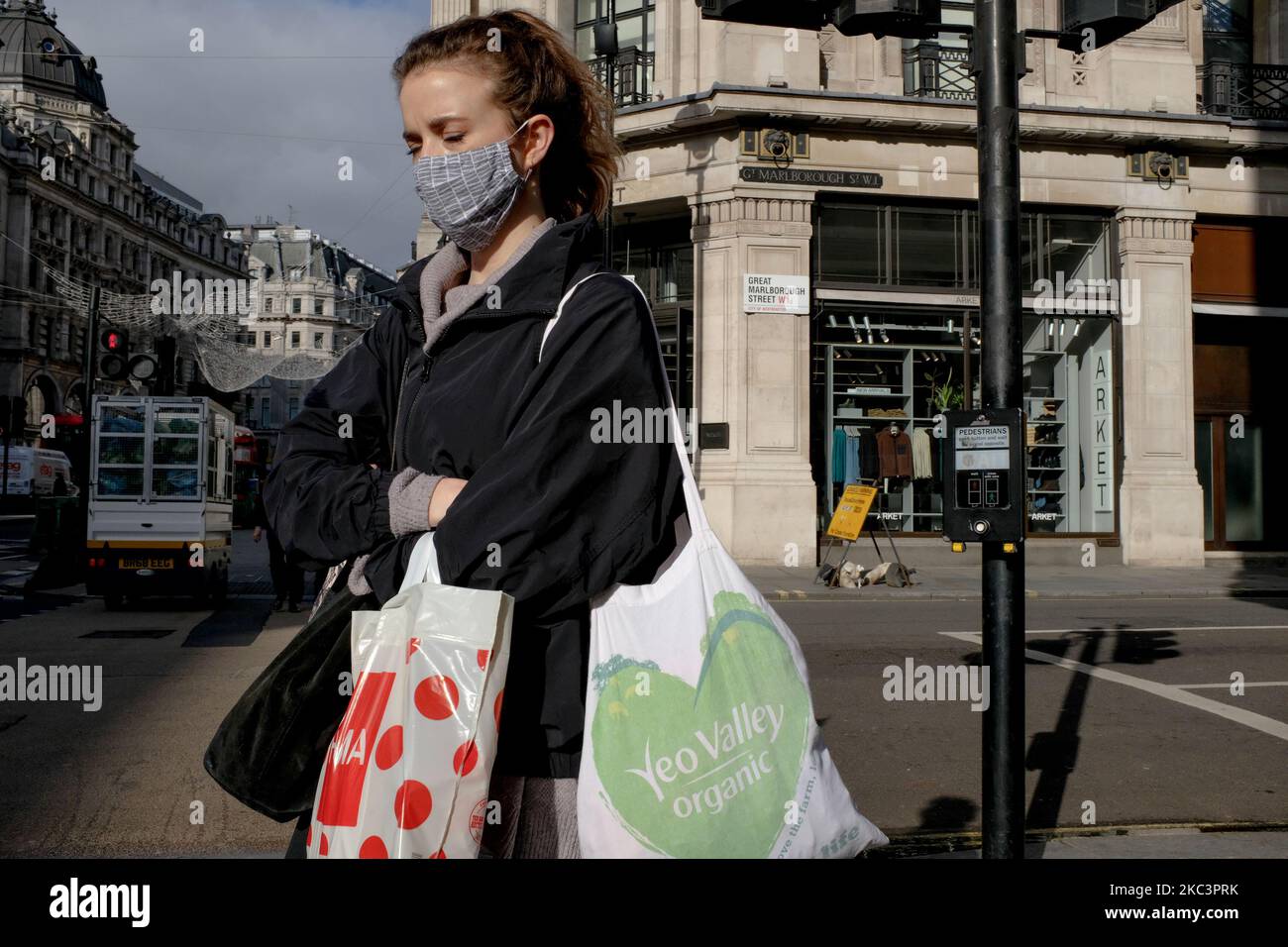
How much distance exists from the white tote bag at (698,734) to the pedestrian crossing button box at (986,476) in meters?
2.00

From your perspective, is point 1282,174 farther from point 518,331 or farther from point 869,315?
point 518,331

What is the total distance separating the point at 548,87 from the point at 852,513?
14.5 metres

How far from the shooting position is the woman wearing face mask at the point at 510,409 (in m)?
1.61

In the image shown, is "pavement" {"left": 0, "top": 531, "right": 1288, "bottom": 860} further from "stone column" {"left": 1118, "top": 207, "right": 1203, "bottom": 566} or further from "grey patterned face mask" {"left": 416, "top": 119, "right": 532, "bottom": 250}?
"stone column" {"left": 1118, "top": 207, "right": 1203, "bottom": 566}

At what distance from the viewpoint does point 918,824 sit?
468cm

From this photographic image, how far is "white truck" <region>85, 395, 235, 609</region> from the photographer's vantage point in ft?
44.8

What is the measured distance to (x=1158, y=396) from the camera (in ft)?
66.1

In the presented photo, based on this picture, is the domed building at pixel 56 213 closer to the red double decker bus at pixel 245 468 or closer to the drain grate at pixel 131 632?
the red double decker bus at pixel 245 468

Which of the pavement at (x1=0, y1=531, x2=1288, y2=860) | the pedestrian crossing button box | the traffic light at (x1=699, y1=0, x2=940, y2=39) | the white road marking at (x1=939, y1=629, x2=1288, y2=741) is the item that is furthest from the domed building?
the pedestrian crossing button box

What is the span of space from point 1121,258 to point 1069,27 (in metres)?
17.9

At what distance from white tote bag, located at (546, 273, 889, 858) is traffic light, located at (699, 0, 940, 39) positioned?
3.08m

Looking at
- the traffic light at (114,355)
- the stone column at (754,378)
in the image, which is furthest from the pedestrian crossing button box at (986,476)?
the stone column at (754,378)

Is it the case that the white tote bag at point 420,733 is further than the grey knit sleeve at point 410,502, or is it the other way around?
the grey knit sleeve at point 410,502

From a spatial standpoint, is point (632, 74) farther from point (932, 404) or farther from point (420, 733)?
point (420, 733)
